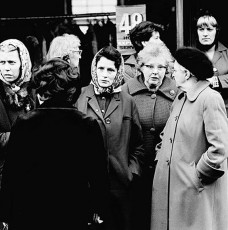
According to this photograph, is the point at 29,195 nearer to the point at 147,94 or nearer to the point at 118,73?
the point at 118,73

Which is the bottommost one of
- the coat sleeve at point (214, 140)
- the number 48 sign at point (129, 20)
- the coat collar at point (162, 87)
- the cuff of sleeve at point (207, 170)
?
the cuff of sleeve at point (207, 170)

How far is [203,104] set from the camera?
4.35 metres

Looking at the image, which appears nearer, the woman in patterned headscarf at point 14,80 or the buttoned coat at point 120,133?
the woman in patterned headscarf at point 14,80

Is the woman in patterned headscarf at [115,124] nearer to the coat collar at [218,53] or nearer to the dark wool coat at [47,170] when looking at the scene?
the dark wool coat at [47,170]

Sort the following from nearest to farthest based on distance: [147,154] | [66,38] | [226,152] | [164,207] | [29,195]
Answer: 1. [29,195]
2. [226,152]
3. [164,207]
4. [147,154]
5. [66,38]

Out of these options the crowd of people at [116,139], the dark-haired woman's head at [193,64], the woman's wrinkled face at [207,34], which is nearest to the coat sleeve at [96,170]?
the crowd of people at [116,139]

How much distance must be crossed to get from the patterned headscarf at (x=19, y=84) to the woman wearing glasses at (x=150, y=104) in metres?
1.06

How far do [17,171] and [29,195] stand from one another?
18 centimetres

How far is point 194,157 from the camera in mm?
4387

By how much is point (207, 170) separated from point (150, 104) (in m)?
1.07

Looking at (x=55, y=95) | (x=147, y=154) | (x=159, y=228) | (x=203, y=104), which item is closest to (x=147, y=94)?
(x=147, y=154)

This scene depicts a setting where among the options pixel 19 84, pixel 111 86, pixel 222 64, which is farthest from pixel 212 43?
pixel 19 84

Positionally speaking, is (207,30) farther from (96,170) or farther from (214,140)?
(96,170)

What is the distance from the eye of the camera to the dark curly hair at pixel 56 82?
3578 mm
